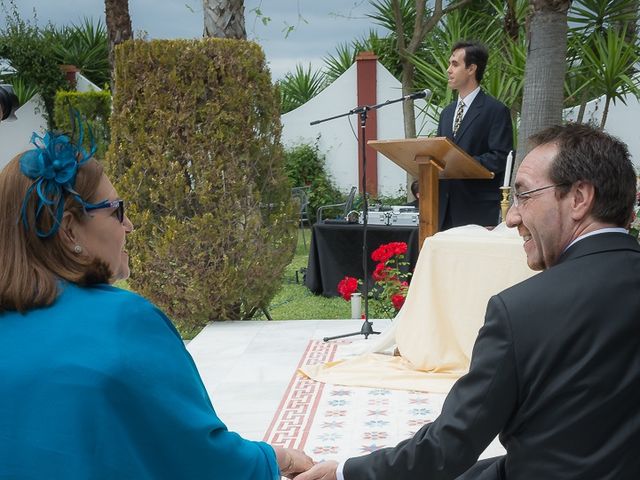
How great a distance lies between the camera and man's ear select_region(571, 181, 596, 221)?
6.25ft

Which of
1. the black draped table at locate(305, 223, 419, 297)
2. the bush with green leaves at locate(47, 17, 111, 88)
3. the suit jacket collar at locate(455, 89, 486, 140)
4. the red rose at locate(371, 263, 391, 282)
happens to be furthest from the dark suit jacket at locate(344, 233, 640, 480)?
the bush with green leaves at locate(47, 17, 111, 88)

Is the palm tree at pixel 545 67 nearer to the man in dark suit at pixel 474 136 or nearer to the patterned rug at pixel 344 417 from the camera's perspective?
the man in dark suit at pixel 474 136

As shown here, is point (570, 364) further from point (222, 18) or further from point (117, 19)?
point (117, 19)

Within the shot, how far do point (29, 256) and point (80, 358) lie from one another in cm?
28

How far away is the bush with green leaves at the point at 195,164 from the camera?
6930mm

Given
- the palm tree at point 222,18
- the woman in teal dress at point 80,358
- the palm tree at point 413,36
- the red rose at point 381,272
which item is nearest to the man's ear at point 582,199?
the woman in teal dress at point 80,358

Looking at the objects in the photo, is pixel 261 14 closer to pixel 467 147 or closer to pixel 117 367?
pixel 467 147

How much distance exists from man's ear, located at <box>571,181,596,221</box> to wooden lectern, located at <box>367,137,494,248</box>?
10.5 ft

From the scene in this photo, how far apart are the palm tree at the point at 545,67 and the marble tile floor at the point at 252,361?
7.10ft

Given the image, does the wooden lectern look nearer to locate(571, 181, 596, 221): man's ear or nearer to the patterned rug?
the patterned rug

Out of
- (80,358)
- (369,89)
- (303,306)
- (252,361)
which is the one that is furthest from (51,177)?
(369,89)

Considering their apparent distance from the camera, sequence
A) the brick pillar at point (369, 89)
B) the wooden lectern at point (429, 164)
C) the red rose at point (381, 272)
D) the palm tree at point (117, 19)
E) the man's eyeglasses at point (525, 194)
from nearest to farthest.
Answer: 1. the man's eyeglasses at point (525, 194)
2. the wooden lectern at point (429, 164)
3. the red rose at point (381, 272)
4. the palm tree at point (117, 19)
5. the brick pillar at point (369, 89)

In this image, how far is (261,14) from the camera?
10.3 meters

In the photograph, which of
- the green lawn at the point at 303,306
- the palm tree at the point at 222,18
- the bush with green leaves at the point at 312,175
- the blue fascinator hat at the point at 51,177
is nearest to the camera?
the blue fascinator hat at the point at 51,177
